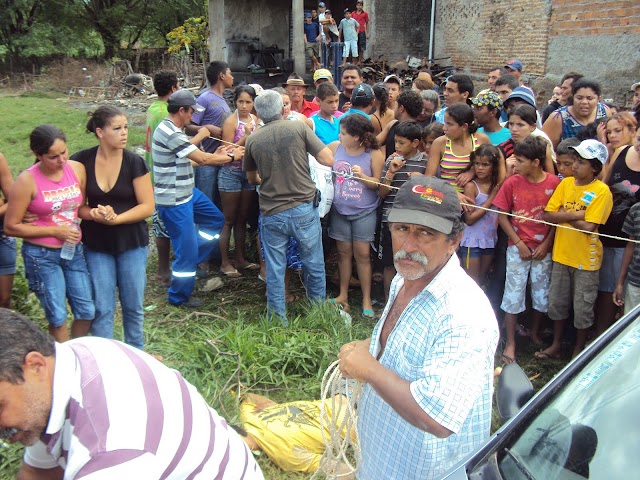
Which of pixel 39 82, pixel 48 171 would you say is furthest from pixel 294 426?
pixel 39 82

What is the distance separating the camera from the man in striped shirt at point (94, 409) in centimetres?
152

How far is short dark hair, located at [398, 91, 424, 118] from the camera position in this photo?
5617mm

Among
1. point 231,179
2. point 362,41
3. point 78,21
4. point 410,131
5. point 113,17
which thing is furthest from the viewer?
point 78,21

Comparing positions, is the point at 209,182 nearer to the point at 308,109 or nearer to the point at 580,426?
the point at 308,109

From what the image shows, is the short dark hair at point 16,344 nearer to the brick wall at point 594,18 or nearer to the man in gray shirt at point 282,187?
the man in gray shirt at point 282,187

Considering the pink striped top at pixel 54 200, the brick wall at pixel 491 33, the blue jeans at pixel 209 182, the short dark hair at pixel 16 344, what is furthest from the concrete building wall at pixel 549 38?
the short dark hair at pixel 16 344

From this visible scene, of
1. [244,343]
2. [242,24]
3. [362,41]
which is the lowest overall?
[244,343]

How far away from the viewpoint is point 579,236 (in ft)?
14.3

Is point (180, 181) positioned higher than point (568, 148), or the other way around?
point (568, 148)

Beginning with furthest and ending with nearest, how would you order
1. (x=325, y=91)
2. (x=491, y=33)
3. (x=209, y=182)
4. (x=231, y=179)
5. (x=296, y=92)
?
(x=491, y=33) < (x=296, y=92) < (x=209, y=182) < (x=231, y=179) < (x=325, y=91)

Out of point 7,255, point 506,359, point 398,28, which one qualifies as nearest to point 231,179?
point 7,255

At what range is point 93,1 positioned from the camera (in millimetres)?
30188

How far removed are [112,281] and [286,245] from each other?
1566 mm

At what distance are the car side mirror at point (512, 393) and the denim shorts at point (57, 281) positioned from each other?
2857 mm
